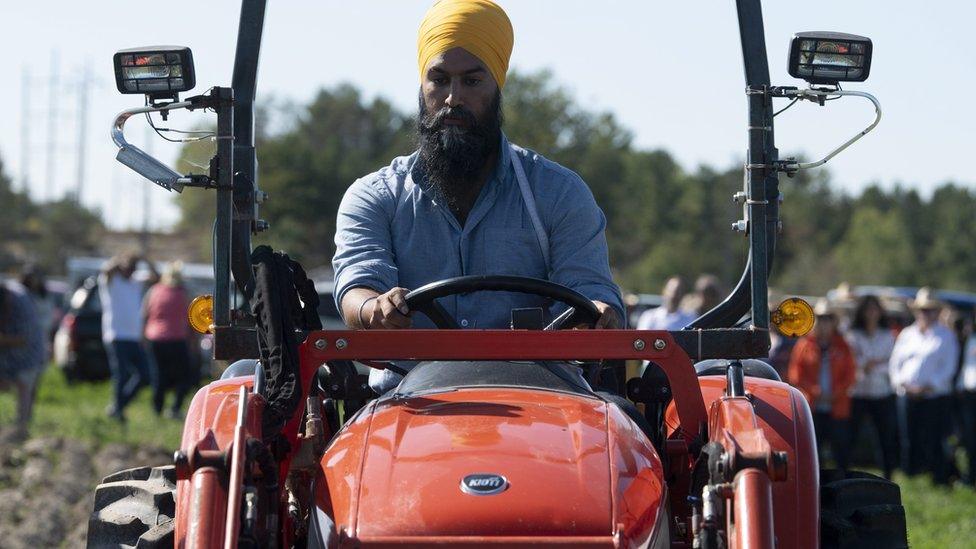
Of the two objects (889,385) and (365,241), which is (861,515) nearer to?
(365,241)

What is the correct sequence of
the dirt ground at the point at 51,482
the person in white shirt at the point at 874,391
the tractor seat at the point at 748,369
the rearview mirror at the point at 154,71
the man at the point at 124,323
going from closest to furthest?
the rearview mirror at the point at 154,71 < the tractor seat at the point at 748,369 < the dirt ground at the point at 51,482 < the person in white shirt at the point at 874,391 < the man at the point at 124,323

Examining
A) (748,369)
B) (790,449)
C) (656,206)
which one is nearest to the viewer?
(790,449)

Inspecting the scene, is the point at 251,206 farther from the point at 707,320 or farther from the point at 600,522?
the point at 600,522

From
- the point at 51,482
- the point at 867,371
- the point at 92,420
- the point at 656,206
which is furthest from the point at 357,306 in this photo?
the point at 656,206

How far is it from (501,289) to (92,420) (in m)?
12.0

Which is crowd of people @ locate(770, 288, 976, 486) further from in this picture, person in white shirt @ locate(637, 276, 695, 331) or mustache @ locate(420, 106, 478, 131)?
mustache @ locate(420, 106, 478, 131)

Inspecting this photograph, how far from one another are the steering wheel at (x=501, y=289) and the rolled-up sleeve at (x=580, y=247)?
1.09 ft

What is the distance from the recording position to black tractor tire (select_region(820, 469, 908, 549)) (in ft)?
13.0

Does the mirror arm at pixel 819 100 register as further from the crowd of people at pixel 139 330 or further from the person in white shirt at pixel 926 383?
the crowd of people at pixel 139 330

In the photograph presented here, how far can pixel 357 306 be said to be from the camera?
4480mm

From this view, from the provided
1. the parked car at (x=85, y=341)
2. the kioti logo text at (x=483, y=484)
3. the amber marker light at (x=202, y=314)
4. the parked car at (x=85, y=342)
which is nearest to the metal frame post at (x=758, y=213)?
the kioti logo text at (x=483, y=484)

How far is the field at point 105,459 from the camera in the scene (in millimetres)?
9219

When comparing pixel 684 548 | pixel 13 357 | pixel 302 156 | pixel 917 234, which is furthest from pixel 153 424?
pixel 917 234

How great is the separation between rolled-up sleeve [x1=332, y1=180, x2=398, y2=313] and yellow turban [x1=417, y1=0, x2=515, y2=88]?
459 mm
